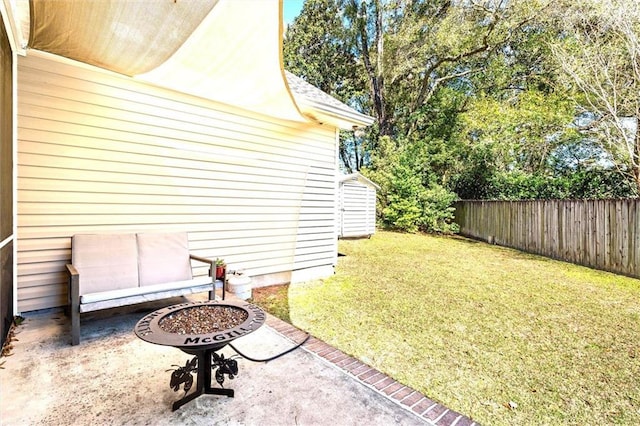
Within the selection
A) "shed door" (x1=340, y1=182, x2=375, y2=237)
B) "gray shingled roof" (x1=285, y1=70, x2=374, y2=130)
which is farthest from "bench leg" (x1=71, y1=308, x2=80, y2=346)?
"shed door" (x1=340, y1=182, x2=375, y2=237)

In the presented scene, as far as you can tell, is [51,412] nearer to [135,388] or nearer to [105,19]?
[135,388]

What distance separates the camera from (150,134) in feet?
13.3

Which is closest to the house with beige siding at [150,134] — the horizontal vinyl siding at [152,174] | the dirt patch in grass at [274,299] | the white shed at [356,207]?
the horizontal vinyl siding at [152,174]

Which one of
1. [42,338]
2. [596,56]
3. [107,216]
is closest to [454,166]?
[596,56]

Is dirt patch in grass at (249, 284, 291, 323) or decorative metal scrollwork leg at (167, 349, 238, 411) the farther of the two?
dirt patch in grass at (249, 284, 291, 323)

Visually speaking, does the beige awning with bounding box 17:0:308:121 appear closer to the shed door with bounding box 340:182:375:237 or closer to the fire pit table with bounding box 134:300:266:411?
the fire pit table with bounding box 134:300:266:411

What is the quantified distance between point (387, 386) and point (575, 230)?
26.3ft

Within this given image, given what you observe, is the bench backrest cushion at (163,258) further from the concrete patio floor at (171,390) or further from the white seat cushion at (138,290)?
the concrete patio floor at (171,390)

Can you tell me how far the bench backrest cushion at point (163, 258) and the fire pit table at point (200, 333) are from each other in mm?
1610

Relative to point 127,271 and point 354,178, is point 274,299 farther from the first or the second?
point 354,178

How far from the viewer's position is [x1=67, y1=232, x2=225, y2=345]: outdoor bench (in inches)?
121

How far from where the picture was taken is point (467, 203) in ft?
42.8

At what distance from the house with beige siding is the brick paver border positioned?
2274 mm

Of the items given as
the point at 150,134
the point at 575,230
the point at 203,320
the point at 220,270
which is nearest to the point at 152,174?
the point at 150,134
